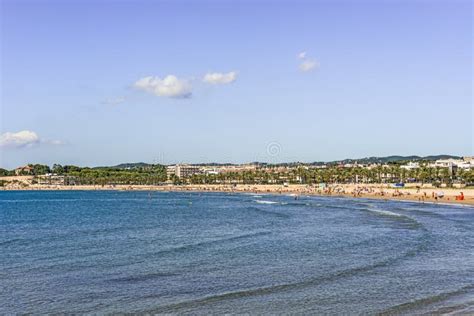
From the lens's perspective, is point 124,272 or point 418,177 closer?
point 124,272

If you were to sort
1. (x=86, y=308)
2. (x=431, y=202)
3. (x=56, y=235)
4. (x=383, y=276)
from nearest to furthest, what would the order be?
1. (x=86, y=308)
2. (x=383, y=276)
3. (x=56, y=235)
4. (x=431, y=202)

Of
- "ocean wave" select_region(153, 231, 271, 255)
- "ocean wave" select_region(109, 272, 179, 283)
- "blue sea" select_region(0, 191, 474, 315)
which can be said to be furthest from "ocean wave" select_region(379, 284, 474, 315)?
"ocean wave" select_region(153, 231, 271, 255)

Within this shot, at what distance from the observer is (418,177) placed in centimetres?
15400

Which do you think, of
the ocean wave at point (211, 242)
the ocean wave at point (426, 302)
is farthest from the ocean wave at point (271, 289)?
the ocean wave at point (211, 242)

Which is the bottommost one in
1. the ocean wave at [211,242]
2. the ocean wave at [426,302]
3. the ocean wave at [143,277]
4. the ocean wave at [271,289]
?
the ocean wave at [426,302]

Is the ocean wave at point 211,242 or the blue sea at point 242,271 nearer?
the blue sea at point 242,271

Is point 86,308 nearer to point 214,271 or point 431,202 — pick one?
point 214,271

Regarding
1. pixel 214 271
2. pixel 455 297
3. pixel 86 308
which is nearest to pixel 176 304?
pixel 86 308

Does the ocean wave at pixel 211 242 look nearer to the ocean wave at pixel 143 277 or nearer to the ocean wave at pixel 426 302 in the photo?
the ocean wave at pixel 143 277

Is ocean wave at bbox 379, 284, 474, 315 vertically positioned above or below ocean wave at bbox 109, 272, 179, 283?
below

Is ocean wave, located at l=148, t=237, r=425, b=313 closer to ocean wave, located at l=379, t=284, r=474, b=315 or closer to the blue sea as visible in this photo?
Answer: the blue sea

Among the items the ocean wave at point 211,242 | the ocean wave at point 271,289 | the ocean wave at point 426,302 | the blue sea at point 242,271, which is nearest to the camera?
the ocean wave at point 426,302

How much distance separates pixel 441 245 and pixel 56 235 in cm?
2821

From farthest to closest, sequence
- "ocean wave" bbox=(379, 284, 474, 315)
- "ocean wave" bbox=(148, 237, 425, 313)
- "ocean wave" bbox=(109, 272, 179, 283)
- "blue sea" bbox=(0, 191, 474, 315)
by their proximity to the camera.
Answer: "ocean wave" bbox=(109, 272, 179, 283)
"blue sea" bbox=(0, 191, 474, 315)
"ocean wave" bbox=(148, 237, 425, 313)
"ocean wave" bbox=(379, 284, 474, 315)
